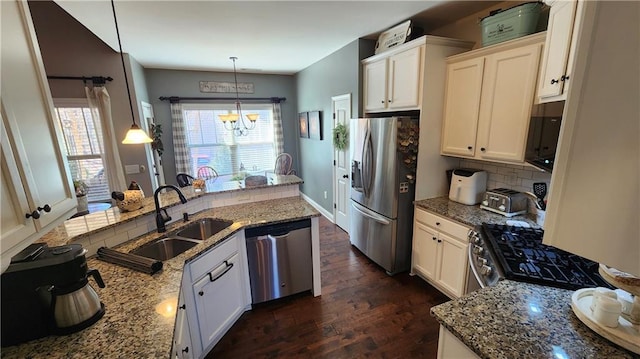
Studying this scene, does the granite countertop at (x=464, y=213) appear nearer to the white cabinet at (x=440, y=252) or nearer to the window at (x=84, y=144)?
the white cabinet at (x=440, y=252)

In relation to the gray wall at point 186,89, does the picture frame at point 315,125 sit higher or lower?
lower

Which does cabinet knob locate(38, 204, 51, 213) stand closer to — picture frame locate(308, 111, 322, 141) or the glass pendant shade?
the glass pendant shade

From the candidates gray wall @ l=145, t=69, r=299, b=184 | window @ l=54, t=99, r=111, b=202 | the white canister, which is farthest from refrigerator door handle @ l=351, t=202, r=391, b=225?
window @ l=54, t=99, r=111, b=202

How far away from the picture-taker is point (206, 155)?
5309mm

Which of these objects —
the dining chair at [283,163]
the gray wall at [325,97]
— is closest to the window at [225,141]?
the dining chair at [283,163]

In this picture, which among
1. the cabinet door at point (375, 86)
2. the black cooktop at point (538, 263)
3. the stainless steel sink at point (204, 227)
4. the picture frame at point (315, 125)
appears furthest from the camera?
the picture frame at point (315, 125)

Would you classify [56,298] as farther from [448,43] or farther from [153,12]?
[448,43]

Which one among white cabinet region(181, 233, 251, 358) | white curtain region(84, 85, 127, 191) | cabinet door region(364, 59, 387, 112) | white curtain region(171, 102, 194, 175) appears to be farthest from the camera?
white curtain region(171, 102, 194, 175)

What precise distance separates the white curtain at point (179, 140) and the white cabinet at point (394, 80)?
3.52m

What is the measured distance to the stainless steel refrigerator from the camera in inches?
103

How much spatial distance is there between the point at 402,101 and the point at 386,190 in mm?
923

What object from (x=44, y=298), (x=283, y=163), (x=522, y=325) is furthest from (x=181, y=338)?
(x=283, y=163)

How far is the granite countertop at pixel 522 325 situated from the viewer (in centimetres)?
89

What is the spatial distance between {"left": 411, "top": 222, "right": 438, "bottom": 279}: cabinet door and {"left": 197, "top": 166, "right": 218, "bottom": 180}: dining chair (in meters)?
3.91
